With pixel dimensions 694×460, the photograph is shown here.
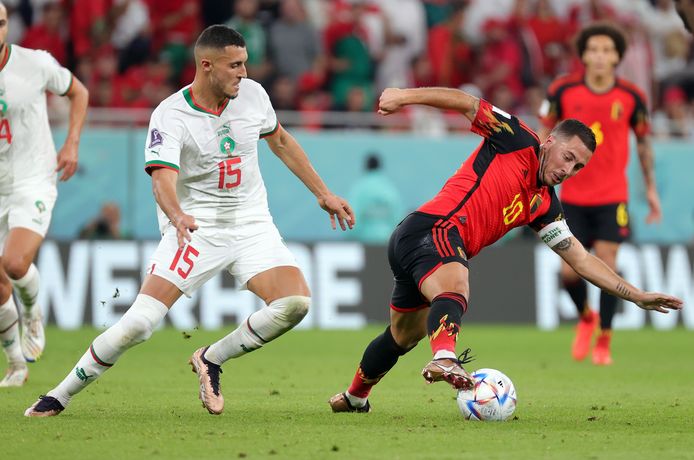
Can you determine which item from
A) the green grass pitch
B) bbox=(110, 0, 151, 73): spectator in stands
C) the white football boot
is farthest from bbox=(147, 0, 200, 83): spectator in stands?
the white football boot

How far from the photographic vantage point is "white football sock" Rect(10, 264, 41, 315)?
31.9 ft

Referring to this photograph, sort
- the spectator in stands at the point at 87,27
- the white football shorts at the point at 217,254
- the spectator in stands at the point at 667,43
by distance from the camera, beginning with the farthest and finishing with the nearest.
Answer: the spectator in stands at the point at 667,43 → the spectator in stands at the point at 87,27 → the white football shorts at the point at 217,254

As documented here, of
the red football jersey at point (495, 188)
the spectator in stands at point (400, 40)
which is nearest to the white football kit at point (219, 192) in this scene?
the red football jersey at point (495, 188)

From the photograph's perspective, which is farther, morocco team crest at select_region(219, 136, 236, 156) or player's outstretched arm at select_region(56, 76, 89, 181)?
player's outstretched arm at select_region(56, 76, 89, 181)

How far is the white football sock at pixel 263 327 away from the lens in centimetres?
788

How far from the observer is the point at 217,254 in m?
7.97

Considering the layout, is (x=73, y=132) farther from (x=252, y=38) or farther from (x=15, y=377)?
(x=252, y=38)

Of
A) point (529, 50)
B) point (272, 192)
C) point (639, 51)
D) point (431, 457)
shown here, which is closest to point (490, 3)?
point (529, 50)

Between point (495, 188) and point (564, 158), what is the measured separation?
0.46 meters

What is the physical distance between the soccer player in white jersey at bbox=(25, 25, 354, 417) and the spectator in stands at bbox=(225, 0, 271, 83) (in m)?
10.2

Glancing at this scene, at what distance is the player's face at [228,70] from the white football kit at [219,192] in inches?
8.3

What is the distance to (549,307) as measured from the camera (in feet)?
56.6

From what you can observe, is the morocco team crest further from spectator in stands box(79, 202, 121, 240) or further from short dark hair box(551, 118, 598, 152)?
spectator in stands box(79, 202, 121, 240)

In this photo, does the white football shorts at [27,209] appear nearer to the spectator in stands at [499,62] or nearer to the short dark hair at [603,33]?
the short dark hair at [603,33]
